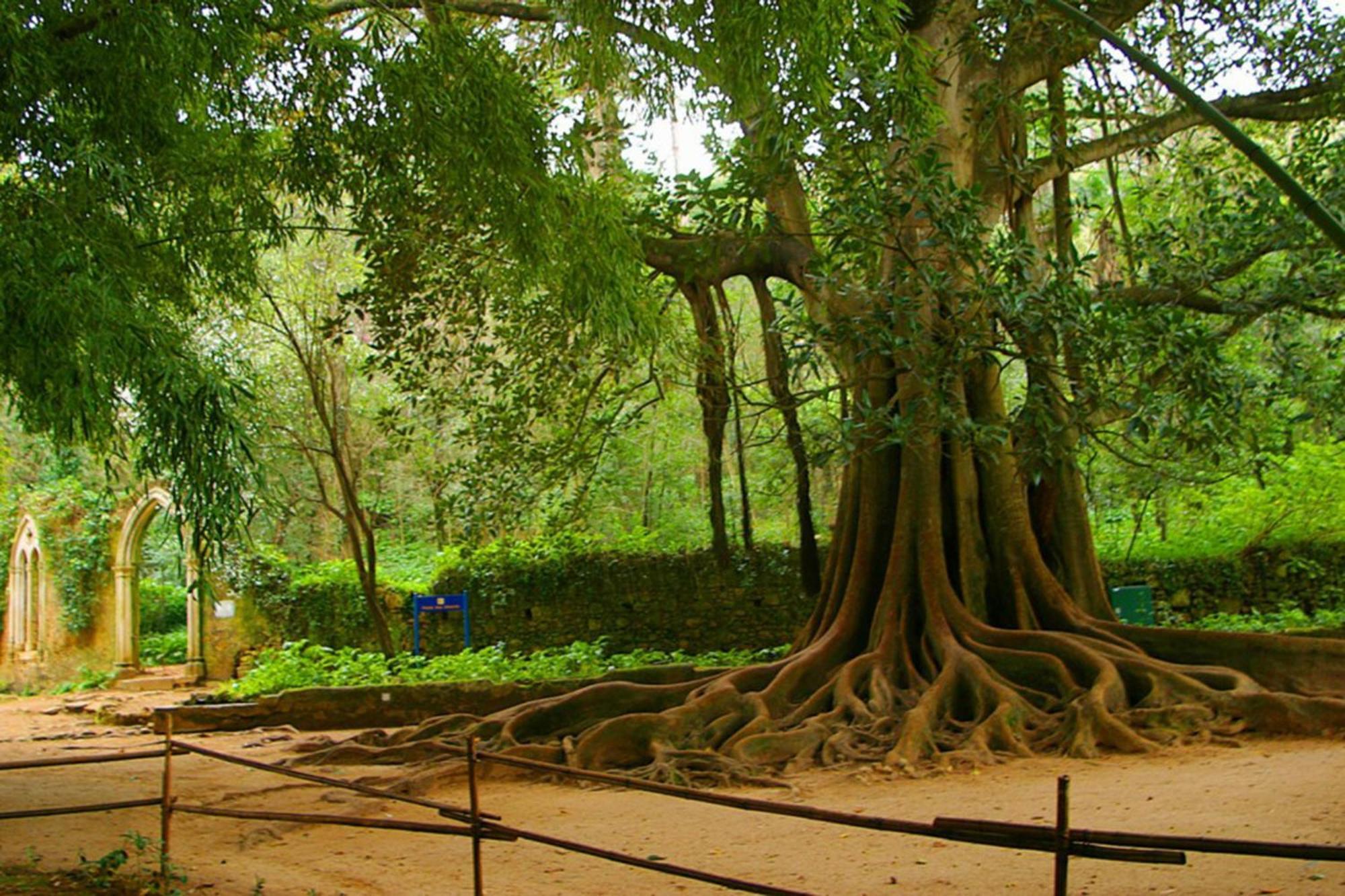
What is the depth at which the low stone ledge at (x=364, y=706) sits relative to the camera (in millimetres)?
10961

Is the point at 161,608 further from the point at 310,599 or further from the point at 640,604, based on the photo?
the point at 640,604

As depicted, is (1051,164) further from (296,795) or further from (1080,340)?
(296,795)

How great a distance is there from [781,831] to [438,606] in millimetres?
10312

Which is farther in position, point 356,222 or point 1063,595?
point 1063,595

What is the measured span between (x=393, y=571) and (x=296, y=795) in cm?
1520

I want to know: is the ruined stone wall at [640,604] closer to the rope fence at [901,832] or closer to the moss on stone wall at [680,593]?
the moss on stone wall at [680,593]

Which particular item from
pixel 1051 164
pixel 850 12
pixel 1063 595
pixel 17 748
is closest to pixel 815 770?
pixel 1063 595

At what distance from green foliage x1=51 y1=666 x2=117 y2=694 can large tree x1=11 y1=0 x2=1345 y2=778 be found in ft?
38.4

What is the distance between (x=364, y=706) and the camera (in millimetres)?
11367

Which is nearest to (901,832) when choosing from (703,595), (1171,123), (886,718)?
(886,718)

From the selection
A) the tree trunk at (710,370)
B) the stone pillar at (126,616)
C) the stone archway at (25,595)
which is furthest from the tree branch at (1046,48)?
the stone archway at (25,595)

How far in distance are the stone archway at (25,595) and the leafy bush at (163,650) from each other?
2.05 meters

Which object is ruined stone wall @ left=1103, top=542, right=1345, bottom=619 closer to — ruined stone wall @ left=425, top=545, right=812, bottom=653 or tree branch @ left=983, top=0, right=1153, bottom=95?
ruined stone wall @ left=425, top=545, right=812, bottom=653

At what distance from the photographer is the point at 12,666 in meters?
21.0
